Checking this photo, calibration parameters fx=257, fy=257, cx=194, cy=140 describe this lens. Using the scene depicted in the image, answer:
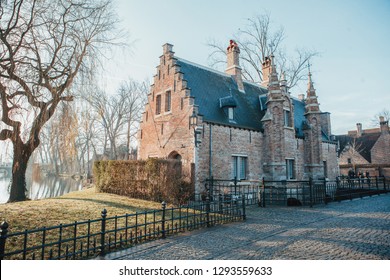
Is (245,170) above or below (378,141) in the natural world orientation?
below

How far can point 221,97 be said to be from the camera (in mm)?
18594

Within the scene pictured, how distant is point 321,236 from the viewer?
7191 millimetres

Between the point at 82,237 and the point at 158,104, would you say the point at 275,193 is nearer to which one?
A: the point at 158,104

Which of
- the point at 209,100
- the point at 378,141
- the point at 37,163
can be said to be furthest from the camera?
the point at 378,141

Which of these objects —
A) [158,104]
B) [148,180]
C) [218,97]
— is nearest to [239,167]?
[218,97]

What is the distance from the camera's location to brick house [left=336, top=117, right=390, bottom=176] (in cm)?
3608

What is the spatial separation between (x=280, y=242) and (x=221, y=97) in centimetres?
1327

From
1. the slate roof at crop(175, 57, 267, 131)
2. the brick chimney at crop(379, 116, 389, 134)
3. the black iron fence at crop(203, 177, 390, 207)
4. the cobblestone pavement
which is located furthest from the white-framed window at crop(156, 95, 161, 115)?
the brick chimney at crop(379, 116, 389, 134)

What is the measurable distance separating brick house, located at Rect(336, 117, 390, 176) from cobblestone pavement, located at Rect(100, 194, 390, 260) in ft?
104

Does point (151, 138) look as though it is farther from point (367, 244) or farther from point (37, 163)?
point (367, 244)

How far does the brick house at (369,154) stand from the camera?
36.1m

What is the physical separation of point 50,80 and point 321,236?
34.9 ft

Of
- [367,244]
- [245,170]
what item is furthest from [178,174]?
[367,244]

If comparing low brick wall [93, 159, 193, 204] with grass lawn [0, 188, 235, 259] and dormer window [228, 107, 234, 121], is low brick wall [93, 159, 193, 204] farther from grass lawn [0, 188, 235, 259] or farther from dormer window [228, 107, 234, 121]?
dormer window [228, 107, 234, 121]
